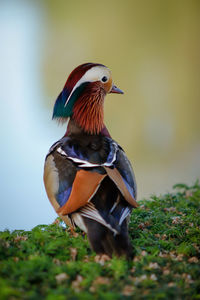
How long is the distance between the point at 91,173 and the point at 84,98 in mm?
1216

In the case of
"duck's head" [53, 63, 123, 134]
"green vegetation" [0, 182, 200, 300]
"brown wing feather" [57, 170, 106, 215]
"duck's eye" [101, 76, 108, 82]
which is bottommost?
"green vegetation" [0, 182, 200, 300]

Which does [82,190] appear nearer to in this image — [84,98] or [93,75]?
[84,98]

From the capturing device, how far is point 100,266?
2.22m

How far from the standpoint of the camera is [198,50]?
10.3 meters

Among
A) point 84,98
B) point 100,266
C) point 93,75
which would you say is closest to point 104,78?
point 93,75

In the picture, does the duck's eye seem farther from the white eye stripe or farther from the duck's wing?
the duck's wing

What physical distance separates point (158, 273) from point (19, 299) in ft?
2.99

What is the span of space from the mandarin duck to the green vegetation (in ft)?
0.54

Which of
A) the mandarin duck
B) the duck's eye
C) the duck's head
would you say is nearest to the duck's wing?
the mandarin duck

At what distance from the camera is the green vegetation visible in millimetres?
1896

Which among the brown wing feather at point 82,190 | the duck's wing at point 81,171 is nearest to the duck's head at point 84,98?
the duck's wing at point 81,171

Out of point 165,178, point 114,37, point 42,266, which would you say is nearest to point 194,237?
point 42,266

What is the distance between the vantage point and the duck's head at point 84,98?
357 cm

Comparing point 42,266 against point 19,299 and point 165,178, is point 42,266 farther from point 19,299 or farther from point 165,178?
point 165,178
